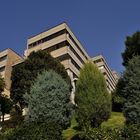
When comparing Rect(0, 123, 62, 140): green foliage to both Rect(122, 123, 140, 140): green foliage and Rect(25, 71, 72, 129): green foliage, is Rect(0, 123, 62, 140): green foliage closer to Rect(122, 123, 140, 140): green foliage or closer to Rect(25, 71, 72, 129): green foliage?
Rect(25, 71, 72, 129): green foliage

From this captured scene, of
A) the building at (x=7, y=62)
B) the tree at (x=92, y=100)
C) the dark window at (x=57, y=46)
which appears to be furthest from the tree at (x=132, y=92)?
the building at (x=7, y=62)

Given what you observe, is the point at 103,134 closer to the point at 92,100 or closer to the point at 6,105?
the point at 92,100

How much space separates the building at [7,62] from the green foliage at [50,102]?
5490 centimetres

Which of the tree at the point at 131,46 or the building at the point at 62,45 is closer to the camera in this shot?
the tree at the point at 131,46

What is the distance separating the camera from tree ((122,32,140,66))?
44062 mm

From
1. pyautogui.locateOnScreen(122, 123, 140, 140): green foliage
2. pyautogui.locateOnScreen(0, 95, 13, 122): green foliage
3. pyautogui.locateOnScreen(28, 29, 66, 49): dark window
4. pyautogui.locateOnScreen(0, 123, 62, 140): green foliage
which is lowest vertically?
pyautogui.locateOnScreen(122, 123, 140, 140): green foliage

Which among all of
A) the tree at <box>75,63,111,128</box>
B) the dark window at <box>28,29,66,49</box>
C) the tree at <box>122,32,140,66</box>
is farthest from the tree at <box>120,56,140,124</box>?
the dark window at <box>28,29,66,49</box>

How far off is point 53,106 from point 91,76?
230 inches

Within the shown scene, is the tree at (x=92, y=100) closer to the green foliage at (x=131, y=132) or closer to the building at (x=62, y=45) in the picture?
the green foliage at (x=131, y=132)

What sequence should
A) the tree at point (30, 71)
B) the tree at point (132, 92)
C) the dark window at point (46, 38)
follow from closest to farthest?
the tree at point (132, 92), the tree at point (30, 71), the dark window at point (46, 38)

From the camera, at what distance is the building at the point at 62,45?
70.4 m

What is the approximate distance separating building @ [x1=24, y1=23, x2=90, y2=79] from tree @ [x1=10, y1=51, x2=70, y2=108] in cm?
2188

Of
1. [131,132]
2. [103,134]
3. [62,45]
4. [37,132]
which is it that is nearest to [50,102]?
[37,132]

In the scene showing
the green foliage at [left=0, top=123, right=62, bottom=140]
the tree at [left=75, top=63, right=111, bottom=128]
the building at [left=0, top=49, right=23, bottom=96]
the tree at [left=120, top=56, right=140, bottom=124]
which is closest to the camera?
the green foliage at [left=0, top=123, right=62, bottom=140]
